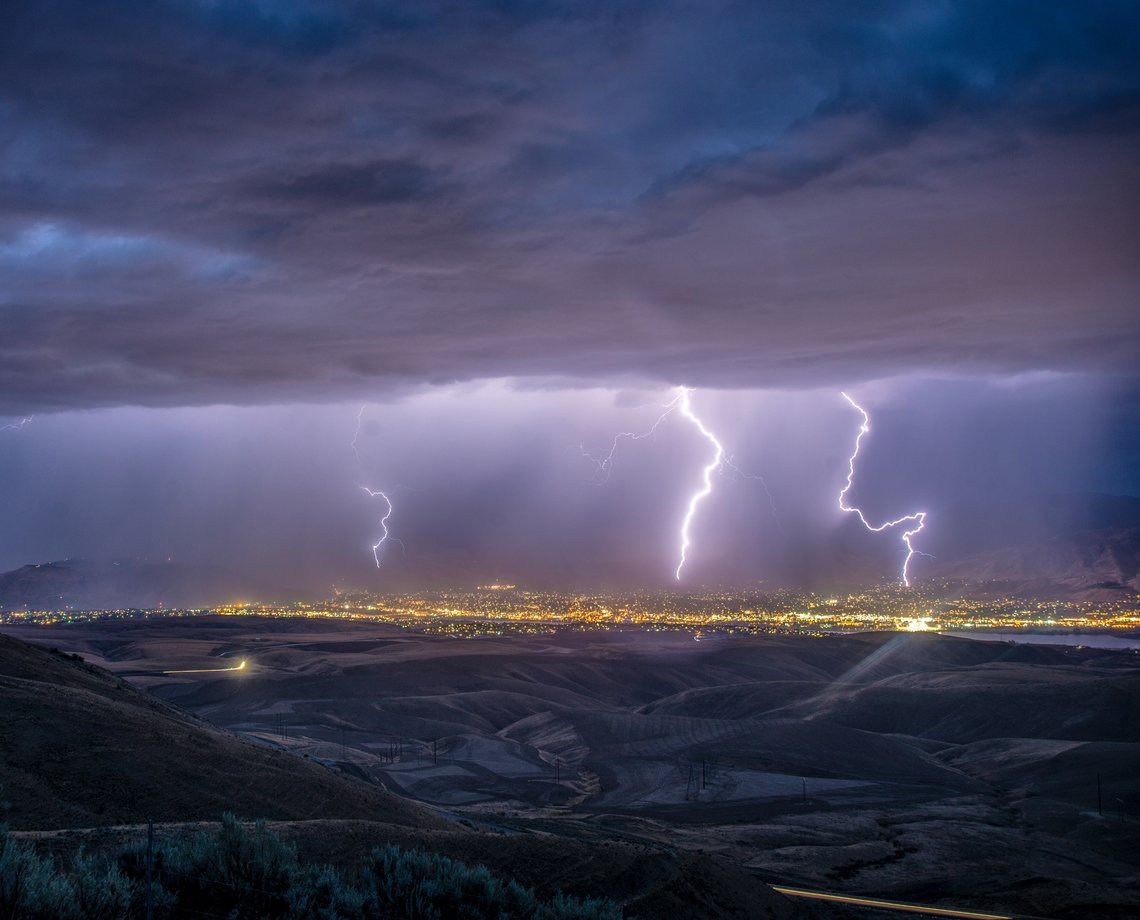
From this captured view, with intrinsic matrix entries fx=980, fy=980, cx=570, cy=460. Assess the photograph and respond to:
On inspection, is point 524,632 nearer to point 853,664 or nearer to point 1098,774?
point 853,664

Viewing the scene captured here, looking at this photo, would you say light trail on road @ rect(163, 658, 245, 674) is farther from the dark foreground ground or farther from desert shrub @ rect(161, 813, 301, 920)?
desert shrub @ rect(161, 813, 301, 920)

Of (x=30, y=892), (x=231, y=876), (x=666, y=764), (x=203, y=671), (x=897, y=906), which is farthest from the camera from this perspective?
(x=203, y=671)

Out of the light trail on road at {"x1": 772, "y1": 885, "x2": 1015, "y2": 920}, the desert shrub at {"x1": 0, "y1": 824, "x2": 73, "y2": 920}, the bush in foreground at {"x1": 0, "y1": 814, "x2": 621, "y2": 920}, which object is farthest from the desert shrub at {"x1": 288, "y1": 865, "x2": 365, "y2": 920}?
the light trail on road at {"x1": 772, "y1": 885, "x2": 1015, "y2": 920}

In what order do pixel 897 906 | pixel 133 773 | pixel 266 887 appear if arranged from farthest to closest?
pixel 897 906
pixel 133 773
pixel 266 887

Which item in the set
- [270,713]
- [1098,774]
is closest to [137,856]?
[1098,774]

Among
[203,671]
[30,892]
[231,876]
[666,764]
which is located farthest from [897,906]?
[203,671]

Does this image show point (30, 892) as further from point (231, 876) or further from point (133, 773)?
point (133, 773)

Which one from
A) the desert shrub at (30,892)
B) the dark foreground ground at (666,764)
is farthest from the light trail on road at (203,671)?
the desert shrub at (30,892)

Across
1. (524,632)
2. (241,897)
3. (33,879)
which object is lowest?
(524,632)
